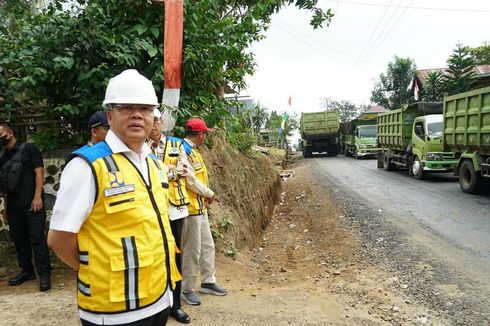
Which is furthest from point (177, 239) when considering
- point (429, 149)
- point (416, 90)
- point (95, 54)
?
point (416, 90)

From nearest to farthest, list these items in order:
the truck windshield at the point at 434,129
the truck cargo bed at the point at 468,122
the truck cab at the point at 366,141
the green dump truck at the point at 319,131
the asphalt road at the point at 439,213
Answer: the asphalt road at the point at 439,213 → the truck cargo bed at the point at 468,122 → the truck windshield at the point at 434,129 → the truck cab at the point at 366,141 → the green dump truck at the point at 319,131

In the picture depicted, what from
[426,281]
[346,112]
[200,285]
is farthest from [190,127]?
[346,112]

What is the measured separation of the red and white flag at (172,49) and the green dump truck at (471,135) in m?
7.59

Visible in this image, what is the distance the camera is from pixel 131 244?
175 centimetres

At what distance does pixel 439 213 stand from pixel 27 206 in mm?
7053

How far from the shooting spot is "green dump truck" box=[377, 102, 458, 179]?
12102mm

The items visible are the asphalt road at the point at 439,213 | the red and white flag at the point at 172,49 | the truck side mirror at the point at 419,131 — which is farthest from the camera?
the truck side mirror at the point at 419,131

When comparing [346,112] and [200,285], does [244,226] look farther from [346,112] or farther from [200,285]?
[346,112]

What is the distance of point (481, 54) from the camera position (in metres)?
36.5

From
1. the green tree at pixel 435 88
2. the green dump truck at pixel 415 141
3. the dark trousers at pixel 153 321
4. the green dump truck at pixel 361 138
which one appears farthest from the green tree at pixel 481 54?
the dark trousers at pixel 153 321

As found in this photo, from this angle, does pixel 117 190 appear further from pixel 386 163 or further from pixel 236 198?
pixel 386 163

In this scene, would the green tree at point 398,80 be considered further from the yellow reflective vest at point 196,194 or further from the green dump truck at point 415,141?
the yellow reflective vest at point 196,194

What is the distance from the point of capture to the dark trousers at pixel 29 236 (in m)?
4.25

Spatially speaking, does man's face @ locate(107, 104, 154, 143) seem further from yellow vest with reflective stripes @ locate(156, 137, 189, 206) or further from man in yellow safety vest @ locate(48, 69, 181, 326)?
yellow vest with reflective stripes @ locate(156, 137, 189, 206)
